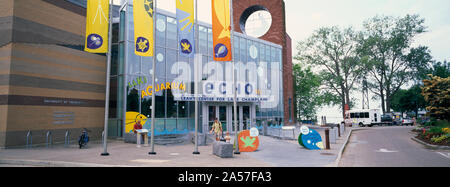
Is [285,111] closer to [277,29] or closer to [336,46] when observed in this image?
[277,29]

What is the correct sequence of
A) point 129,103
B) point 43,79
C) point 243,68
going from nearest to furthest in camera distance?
point 43,79 → point 129,103 → point 243,68

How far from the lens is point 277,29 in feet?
118

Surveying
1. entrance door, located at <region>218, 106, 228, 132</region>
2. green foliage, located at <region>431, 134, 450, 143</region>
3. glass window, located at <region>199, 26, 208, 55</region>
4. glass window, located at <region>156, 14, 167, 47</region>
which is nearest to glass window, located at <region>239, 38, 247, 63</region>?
glass window, located at <region>199, 26, 208, 55</region>

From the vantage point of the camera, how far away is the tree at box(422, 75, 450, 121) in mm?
21328

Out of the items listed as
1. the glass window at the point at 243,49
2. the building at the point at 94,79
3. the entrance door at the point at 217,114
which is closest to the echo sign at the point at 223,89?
the building at the point at 94,79

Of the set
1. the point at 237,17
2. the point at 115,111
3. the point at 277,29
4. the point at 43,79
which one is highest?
the point at 237,17

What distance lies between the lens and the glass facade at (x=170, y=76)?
21.2m

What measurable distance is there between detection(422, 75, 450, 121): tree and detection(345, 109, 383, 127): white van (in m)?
20.2

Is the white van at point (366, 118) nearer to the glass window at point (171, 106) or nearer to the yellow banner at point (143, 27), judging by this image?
the glass window at point (171, 106)

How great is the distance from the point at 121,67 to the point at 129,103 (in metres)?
3.22

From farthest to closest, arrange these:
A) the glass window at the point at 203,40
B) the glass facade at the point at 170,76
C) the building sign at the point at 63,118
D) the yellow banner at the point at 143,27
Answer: the glass window at the point at 203,40 → the glass facade at the point at 170,76 → the building sign at the point at 63,118 → the yellow banner at the point at 143,27

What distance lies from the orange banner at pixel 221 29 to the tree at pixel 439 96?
19218 mm

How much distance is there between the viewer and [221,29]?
509 inches
